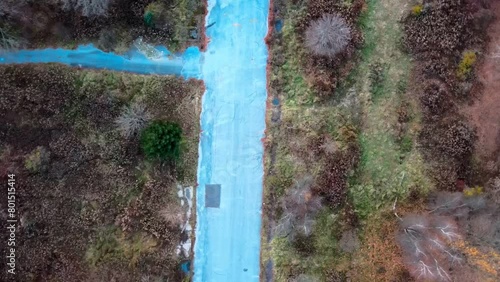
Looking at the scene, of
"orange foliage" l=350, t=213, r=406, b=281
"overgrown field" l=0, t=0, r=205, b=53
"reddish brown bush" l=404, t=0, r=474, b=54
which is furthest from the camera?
"overgrown field" l=0, t=0, r=205, b=53

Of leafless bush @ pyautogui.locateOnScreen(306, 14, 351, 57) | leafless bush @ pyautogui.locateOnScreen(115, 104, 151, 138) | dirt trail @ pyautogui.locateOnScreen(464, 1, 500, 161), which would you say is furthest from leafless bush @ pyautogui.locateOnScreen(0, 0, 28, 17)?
dirt trail @ pyautogui.locateOnScreen(464, 1, 500, 161)

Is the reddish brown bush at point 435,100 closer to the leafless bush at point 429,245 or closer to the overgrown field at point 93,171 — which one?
the leafless bush at point 429,245

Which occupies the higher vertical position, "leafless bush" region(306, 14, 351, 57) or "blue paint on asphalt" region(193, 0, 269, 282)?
"leafless bush" region(306, 14, 351, 57)

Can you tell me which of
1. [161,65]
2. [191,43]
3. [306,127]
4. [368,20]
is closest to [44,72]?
[161,65]

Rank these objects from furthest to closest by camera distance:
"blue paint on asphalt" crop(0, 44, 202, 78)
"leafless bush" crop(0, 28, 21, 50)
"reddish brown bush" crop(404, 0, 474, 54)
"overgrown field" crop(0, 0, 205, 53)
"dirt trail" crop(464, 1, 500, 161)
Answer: "blue paint on asphalt" crop(0, 44, 202, 78) → "overgrown field" crop(0, 0, 205, 53) → "reddish brown bush" crop(404, 0, 474, 54) → "dirt trail" crop(464, 1, 500, 161) → "leafless bush" crop(0, 28, 21, 50)

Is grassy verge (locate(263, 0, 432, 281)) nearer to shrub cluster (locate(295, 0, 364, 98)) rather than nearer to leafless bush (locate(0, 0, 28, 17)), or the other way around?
shrub cluster (locate(295, 0, 364, 98))

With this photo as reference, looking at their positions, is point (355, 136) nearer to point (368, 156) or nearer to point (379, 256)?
point (368, 156)

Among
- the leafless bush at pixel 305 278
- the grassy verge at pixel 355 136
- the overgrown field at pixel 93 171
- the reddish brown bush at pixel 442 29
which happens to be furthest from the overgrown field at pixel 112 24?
the leafless bush at pixel 305 278
